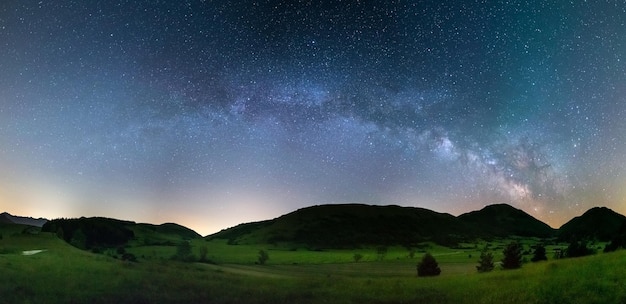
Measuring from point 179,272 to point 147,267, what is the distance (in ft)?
19.1

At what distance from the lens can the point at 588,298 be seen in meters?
35.2

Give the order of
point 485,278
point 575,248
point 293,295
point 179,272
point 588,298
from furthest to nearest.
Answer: point 575,248 → point 179,272 → point 485,278 → point 293,295 → point 588,298

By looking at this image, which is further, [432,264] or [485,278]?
[432,264]

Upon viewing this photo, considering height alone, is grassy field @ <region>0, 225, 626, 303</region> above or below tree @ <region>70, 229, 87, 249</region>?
below

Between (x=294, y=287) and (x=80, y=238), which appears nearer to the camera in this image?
(x=294, y=287)

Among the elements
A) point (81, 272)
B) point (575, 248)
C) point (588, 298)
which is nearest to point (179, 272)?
point (81, 272)

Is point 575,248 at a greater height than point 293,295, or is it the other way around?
point 575,248

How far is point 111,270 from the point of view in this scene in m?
53.9

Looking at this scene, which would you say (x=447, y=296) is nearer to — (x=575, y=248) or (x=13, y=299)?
(x=13, y=299)

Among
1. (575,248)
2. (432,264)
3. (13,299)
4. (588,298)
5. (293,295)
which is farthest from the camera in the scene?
(575,248)

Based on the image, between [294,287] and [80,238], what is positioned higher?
[80,238]

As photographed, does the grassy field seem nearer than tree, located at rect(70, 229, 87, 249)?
Yes

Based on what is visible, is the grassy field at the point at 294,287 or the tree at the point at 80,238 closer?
the grassy field at the point at 294,287

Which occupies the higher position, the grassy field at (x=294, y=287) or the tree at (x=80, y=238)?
the tree at (x=80, y=238)
